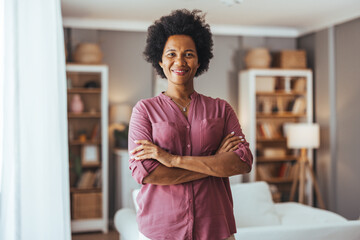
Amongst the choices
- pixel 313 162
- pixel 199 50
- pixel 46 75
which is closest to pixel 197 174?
pixel 199 50

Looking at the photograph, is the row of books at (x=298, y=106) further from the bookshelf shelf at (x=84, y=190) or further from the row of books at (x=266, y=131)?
the bookshelf shelf at (x=84, y=190)

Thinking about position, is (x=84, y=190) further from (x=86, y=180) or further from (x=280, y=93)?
(x=280, y=93)

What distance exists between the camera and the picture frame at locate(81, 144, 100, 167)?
523 centimetres

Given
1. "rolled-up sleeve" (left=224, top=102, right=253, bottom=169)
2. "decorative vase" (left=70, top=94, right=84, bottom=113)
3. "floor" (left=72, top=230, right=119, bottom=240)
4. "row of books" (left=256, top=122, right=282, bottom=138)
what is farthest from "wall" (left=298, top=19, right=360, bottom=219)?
"rolled-up sleeve" (left=224, top=102, right=253, bottom=169)

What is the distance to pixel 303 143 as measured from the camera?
17.4 feet

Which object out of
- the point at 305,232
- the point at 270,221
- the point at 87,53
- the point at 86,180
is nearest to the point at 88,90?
the point at 87,53

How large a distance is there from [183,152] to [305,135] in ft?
12.9

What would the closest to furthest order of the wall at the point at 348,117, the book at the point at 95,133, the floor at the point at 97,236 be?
1. the floor at the point at 97,236
2. the wall at the point at 348,117
3. the book at the point at 95,133

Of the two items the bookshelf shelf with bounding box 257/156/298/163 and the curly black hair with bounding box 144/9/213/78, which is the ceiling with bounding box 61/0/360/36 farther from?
the curly black hair with bounding box 144/9/213/78

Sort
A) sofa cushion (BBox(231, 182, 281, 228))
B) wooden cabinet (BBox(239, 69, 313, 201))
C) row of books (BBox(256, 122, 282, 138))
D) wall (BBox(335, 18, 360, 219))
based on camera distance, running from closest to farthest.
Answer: sofa cushion (BBox(231, 182, 281, 228)), wall (BBox(335, 18, 360, 219)), wooden cabinet (BBox(239, 69, 313, 201)), row of books (BBox(256, 122, 282, 138))

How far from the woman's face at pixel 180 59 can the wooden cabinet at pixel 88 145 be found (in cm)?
350

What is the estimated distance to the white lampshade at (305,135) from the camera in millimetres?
5289

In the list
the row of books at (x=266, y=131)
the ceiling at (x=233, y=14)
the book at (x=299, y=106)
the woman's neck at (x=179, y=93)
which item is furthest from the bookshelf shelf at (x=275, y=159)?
the woman's neck at (x=179, y=93)

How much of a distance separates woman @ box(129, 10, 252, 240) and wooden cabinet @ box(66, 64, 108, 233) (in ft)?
11.5
